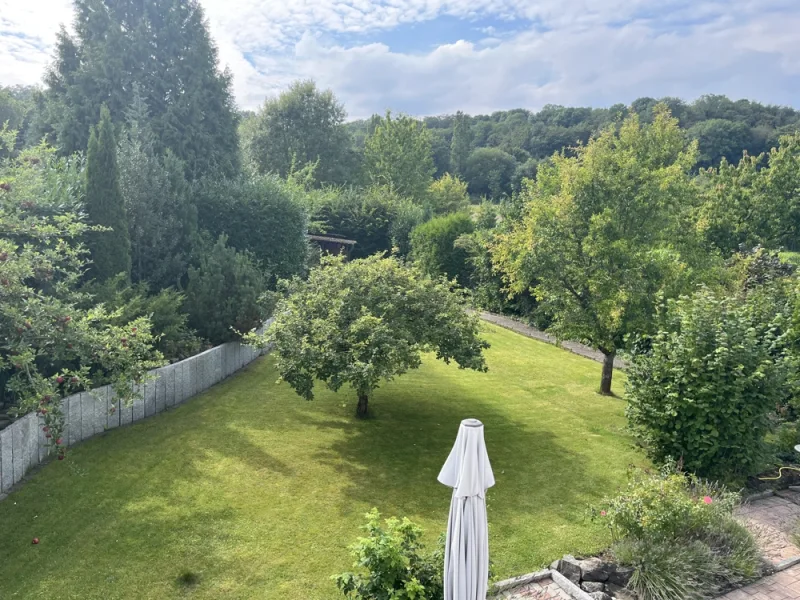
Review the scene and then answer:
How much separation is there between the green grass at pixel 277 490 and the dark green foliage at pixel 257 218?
28.3 ft

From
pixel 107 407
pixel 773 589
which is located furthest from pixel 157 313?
pixel 773 589

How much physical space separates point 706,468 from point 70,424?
34.4 feet

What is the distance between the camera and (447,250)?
27.0 metres

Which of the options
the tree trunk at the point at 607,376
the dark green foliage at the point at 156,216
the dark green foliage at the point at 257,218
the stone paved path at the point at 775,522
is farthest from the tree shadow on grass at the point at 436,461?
the dark green foliage at the point at 257,218

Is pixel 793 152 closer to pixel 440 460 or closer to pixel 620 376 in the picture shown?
pixel 620 376

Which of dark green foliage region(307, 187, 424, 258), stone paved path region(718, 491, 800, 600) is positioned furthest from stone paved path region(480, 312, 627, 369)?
dark green foliage region(307, 187, 424, 258)

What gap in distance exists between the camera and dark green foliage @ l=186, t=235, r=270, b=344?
1388 cm

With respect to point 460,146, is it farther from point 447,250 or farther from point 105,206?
point 105,206

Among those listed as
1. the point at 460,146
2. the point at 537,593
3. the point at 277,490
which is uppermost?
the point at 460,146

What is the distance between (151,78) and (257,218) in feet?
24.8

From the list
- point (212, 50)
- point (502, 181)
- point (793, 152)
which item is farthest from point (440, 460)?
point (502, 181)

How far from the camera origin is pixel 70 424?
29.7ft

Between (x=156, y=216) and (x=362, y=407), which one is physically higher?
(x=156, y=216)

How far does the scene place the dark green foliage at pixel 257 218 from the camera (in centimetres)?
2033
